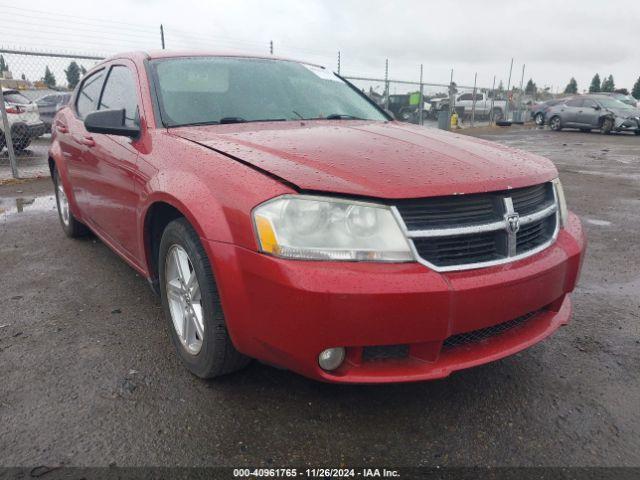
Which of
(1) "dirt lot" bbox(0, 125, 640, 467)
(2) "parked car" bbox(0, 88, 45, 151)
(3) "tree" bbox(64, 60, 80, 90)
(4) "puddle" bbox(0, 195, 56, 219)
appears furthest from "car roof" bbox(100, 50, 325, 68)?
(2) "parked car" bbox(0, 88, 45, 151)

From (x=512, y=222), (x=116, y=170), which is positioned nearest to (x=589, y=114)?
(x=512, y=222)

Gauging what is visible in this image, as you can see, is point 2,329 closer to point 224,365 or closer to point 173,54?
point 224,365

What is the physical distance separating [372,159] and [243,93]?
4.14 ft

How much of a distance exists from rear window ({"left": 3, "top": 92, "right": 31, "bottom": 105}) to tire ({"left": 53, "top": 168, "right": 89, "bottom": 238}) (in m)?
7.19

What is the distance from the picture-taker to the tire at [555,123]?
21.5m

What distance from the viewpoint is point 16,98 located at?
10844mm

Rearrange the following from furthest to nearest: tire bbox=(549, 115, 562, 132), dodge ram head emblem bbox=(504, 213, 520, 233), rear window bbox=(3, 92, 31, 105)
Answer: tire bbox=(549, 115, 562, 132), rear window bbox=(3, 92, 31, 105), dodge ram head emblem bbox=(504, 213, 520, 233)

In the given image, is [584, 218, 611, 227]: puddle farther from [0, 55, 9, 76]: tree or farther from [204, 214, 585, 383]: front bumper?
[0, 55, 9, 76]: tree

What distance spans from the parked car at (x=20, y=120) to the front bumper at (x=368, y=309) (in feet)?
33.8

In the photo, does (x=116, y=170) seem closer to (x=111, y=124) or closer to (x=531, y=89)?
(x=111, y=124)

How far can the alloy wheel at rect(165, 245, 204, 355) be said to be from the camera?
2.24 meters

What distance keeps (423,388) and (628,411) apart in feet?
2.77

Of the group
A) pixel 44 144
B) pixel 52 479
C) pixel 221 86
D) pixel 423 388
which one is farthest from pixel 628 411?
pixel 44 144

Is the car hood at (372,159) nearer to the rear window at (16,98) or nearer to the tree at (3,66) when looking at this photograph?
the tree at (3,66)
